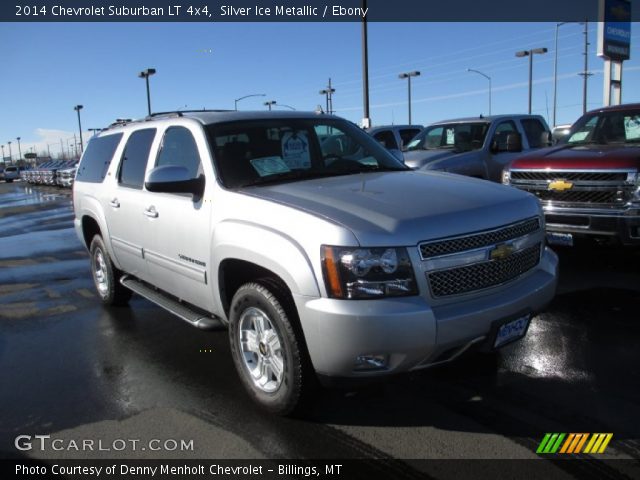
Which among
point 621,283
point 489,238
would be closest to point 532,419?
point 489,238

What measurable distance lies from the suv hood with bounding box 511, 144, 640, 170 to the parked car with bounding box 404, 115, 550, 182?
6.20 ft

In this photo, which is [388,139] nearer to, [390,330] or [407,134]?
[407,134]

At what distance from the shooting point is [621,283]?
20.1 ft

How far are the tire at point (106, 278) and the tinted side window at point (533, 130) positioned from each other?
8.33m

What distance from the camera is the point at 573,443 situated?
9.87 feet

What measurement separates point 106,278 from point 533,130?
875 cm

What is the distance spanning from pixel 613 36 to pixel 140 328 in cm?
1911

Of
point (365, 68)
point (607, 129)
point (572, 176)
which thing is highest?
point (365, 68)

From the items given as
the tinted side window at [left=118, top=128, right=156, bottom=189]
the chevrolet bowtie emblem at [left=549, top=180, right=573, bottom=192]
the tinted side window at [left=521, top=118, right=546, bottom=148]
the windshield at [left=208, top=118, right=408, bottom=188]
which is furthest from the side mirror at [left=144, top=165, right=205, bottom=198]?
the tinted side window at [left=521, top=118, right=546, bottom=148]

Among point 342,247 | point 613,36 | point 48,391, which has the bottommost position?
point 48,391

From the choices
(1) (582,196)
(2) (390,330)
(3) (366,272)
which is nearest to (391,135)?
(1) (582,196)

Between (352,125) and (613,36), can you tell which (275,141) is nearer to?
(352,125)

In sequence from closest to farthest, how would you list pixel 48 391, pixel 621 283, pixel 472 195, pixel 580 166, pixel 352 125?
pixel 472 195 → pixel 48 391 → pixel 352 125 → pixel 621 283 → pixel 580 166

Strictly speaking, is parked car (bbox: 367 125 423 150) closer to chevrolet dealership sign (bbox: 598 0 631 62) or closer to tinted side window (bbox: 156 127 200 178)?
chevrolet dealership sign (bbox: 598 0 631 62)
